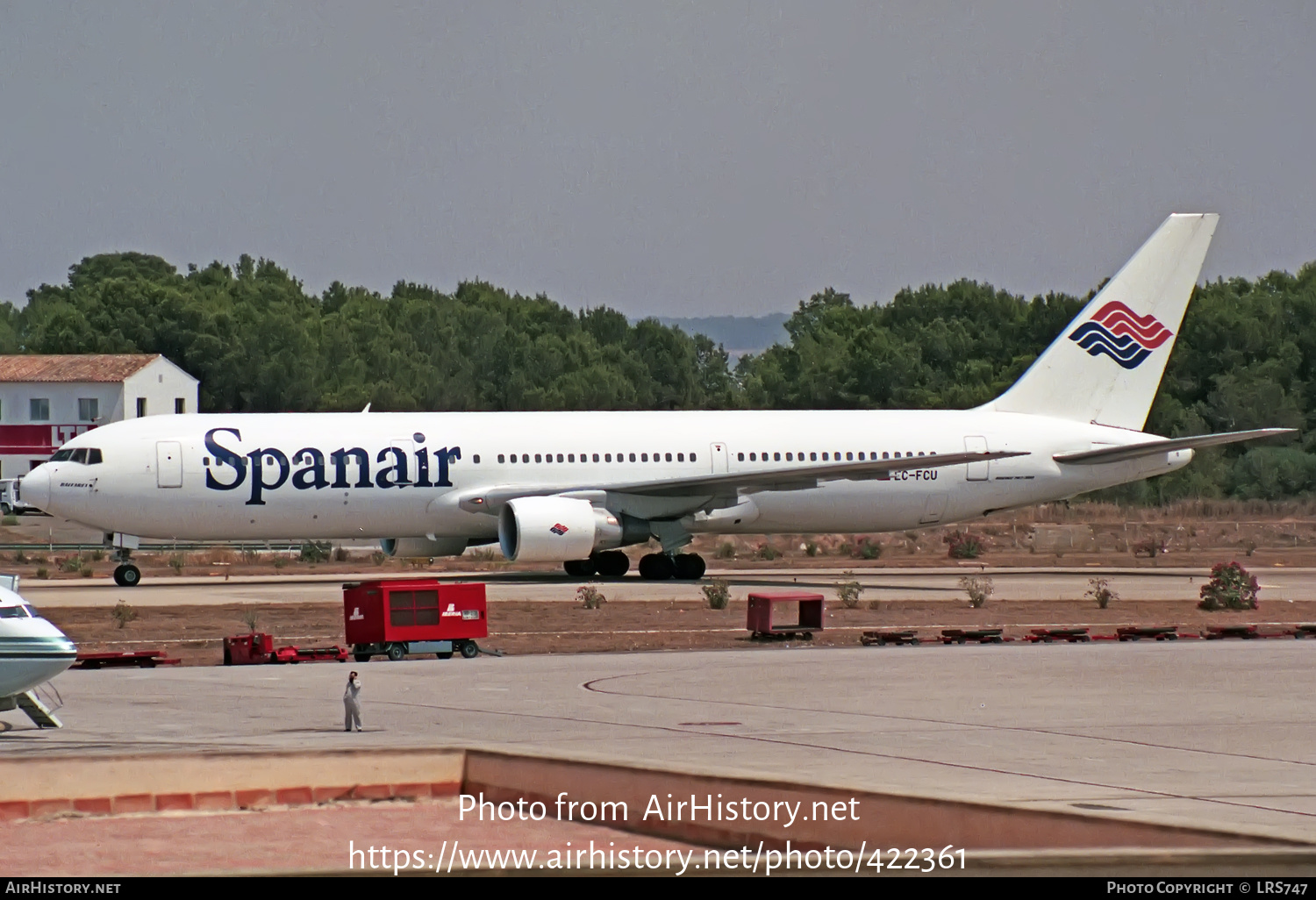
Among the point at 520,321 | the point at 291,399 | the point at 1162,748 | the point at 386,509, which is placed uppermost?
the point at 520,321

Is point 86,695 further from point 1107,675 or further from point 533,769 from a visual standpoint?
point 1107,675

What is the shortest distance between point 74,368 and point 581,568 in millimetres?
43083

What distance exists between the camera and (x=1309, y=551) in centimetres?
5372

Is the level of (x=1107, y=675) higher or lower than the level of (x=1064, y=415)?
lower

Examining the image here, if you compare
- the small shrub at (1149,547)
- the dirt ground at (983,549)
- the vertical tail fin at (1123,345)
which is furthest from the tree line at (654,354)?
the vertical tail fin at (1123,345)

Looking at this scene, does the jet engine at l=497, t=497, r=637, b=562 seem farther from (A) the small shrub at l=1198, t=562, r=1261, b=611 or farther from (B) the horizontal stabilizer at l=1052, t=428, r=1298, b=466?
(A) the small shrub at l=1198, t=562, r=1261, b=611

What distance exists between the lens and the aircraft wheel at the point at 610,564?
42.1 m

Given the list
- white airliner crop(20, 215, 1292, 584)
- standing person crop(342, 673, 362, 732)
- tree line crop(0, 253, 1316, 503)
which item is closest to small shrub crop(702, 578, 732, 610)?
white airliner crop(20, 215, 1292, 584)

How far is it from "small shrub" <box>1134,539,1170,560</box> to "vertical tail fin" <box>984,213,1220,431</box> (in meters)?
6.88

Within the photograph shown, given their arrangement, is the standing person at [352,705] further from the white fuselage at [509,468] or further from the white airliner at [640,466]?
the white fuselage at [509,468]

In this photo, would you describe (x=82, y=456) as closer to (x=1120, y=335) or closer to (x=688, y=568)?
(x=688, y=568)

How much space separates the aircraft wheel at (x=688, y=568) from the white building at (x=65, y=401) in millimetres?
41623
